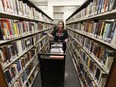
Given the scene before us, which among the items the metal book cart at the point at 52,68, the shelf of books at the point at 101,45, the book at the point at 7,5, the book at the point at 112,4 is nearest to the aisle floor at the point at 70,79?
the metal book cart at the point at 52,68

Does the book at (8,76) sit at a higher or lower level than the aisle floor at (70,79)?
higher

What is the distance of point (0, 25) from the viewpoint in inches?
41.9

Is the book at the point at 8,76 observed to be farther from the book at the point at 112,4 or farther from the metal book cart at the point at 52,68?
the book at the point at 112,4

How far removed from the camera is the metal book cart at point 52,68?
169 cm

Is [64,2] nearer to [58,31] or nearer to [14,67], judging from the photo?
[58,31]

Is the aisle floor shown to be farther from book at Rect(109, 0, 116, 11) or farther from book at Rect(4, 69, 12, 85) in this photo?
book at Rect(109, 0, 116, 11)

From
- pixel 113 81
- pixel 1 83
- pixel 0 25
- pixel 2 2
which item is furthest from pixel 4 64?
pixel 113 81

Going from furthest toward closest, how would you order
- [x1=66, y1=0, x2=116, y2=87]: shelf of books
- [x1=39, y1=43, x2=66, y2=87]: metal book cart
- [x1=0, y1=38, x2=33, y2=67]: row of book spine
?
[x1=39, y1=43, x2=66, y2=87]: metal book cart < [x1=0, y1=38, x2=33, y2=67]: row of book spine < [x1=66, y1=0, x2=116, y2=87]: shelf of books

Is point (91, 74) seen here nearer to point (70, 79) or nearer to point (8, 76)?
point (70, 79)

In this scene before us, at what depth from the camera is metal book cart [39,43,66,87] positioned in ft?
5.54

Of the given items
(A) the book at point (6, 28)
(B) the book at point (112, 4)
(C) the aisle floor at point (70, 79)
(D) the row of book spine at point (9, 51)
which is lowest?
(C) the aisle floor at point (70, 79)

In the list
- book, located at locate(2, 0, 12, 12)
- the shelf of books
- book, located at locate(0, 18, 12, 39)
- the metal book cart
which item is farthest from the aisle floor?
book, located at locate(2, 0, 12, 12)

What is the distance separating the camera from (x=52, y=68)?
1.77m

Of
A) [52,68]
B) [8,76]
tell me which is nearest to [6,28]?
[8,76]
